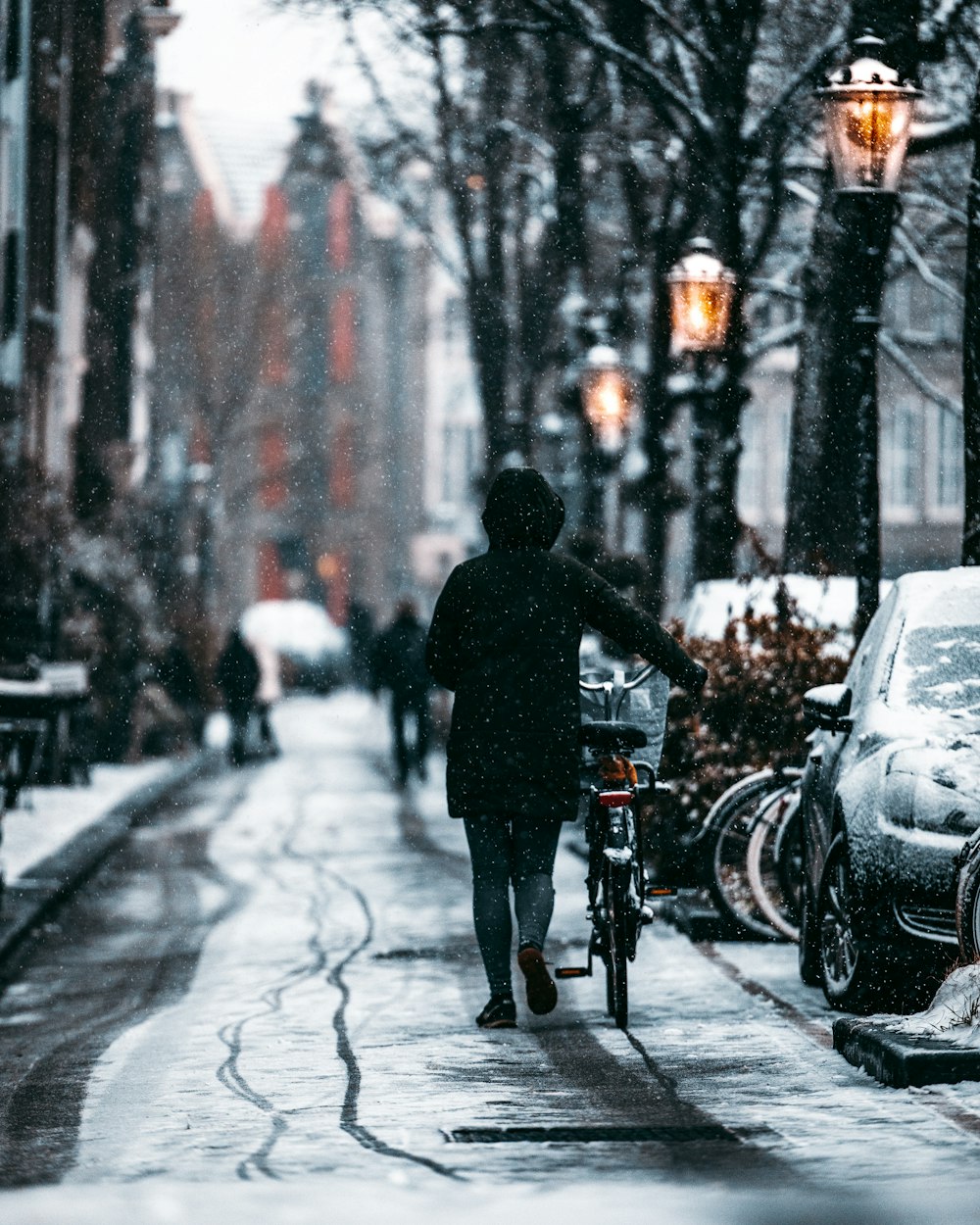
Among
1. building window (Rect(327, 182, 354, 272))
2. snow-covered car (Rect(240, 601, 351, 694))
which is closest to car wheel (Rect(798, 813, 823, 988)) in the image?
snow-covered car (Rect(240, 601, 351, 694))

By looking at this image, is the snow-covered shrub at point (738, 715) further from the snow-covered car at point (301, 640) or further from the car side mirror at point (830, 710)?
the snow-covered car at point (301, 640)

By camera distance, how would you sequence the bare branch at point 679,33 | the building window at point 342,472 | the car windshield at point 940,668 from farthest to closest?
the building window at point 342,472, the bare branch at point 679,33, the car windshield at point 940,668

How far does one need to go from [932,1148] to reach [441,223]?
4105 cm

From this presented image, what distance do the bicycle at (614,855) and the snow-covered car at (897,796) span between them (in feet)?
2.27

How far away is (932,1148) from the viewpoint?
680 centimetres

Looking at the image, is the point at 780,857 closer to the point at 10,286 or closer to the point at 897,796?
the point at 897,796

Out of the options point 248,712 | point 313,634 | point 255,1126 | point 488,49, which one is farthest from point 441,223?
point 255,1126

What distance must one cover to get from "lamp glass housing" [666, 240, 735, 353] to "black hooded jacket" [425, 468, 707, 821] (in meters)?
11.0

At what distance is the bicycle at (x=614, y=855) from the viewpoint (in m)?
9.55

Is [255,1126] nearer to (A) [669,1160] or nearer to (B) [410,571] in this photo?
(A) [669,1160]

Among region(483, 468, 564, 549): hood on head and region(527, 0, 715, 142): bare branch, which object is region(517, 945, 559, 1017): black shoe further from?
region(527, 0, 715, 142): bare branch

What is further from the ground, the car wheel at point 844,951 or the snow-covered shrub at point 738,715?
the snow-covered shrub at point 738,715

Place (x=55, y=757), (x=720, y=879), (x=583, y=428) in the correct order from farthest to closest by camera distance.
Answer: (x=583, y=428), (x=55, y=757), (x=720, y=879)

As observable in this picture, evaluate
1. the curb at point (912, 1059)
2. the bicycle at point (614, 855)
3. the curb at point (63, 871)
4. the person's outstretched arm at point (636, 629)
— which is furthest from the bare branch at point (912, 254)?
the curb at point (912, 1059)
